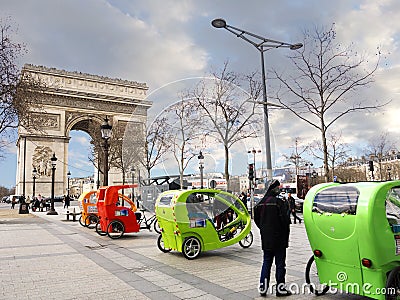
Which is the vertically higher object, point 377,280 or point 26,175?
point 26,175

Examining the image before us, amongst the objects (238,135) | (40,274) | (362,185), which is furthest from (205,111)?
(40,274)

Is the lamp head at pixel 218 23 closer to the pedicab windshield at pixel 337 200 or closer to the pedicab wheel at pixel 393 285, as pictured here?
the pedicab windshield at pixel 337 200

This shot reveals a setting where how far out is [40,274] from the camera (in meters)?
7.75

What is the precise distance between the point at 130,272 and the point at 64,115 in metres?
50.6

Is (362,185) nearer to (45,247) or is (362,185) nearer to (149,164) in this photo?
(149,164)

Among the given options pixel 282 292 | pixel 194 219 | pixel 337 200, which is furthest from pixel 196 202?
pixel 337 200

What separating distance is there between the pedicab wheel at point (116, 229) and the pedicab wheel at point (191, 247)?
197 inches

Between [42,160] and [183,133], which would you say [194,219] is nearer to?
[183,133]

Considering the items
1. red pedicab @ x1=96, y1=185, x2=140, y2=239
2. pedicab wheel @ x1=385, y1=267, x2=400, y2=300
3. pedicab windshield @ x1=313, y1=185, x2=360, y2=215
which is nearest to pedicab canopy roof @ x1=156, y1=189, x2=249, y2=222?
pedicab windshield @ x1=313, y1=185, x2=360, y2=215

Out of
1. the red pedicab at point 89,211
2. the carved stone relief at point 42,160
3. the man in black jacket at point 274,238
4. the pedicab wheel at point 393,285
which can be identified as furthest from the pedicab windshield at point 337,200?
the carved stone relief at point 42,160

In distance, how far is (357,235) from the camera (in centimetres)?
492

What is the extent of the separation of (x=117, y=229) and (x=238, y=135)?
7.97 metres

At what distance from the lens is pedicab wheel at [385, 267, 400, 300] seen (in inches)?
187

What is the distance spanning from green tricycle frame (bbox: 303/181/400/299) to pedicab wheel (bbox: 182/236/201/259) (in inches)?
156
